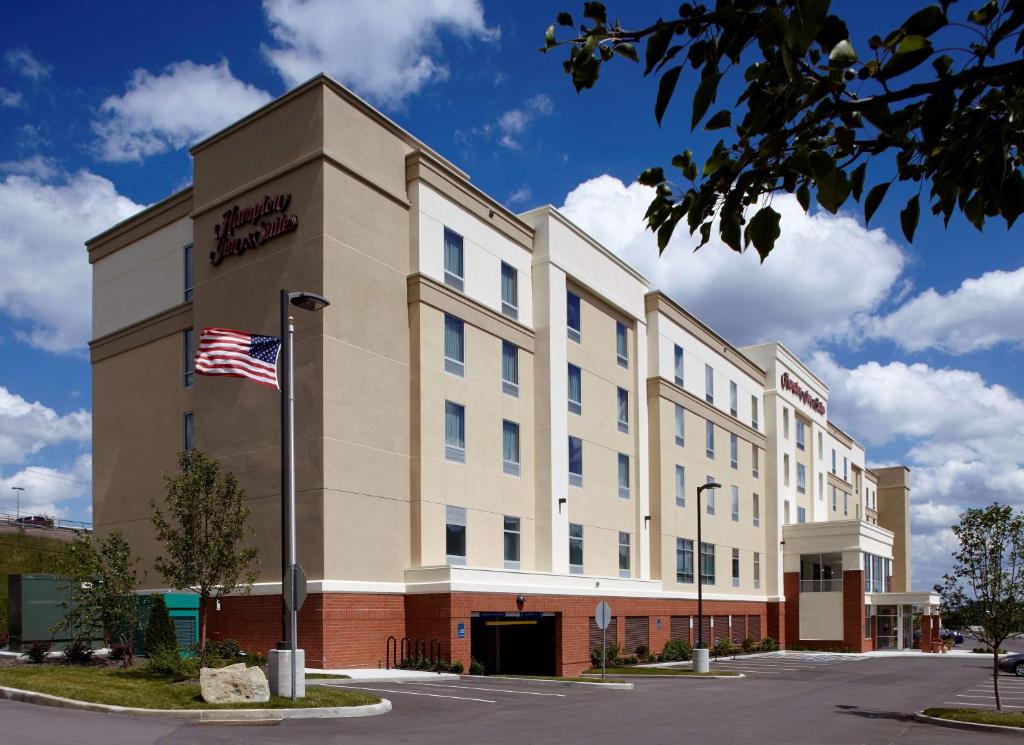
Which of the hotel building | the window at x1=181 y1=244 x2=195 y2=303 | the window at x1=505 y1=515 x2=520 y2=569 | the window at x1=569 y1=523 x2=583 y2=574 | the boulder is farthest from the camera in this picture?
the window at x1=569 y1=523 x2=583 y2=574

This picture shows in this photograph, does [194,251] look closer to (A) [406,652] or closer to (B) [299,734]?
(A) [406,652]

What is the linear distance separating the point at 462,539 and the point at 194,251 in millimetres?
13712

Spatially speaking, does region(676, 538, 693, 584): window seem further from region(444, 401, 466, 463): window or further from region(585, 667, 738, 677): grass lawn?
region(444, 401, 466, 463): window

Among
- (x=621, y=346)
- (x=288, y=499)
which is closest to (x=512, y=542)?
(x=621, y=346)

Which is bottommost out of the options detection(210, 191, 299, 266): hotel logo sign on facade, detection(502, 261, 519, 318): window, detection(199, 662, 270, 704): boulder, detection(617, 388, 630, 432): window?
detection(199, 662, 270, 704): boulder

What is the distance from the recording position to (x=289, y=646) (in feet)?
68.1

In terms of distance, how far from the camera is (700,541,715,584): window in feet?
175

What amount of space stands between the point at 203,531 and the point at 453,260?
14.8m

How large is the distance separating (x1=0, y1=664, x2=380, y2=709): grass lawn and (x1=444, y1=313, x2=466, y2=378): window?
1487 centimetres

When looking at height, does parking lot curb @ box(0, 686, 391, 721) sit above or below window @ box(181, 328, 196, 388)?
below

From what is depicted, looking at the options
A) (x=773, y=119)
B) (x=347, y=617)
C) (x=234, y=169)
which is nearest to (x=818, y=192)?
(x=773, y=119)

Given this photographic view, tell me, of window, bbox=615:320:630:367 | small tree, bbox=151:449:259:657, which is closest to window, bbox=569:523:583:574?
window, bbox=615:320:630:367

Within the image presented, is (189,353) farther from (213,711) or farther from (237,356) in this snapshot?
(213,711)

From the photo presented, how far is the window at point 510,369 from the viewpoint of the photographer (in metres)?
39.1
